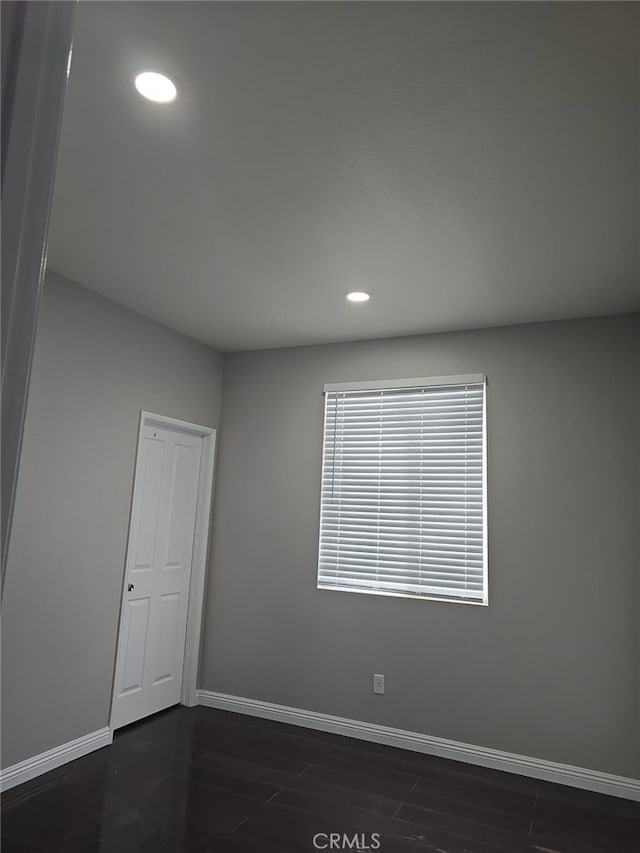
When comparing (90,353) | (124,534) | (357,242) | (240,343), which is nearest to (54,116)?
(357,242)

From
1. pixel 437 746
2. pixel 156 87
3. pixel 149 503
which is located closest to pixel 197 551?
pixel 149 503

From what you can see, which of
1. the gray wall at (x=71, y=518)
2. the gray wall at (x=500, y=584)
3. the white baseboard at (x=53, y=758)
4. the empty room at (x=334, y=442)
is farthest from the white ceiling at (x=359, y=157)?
the white baseboard at (x=53, y=758)

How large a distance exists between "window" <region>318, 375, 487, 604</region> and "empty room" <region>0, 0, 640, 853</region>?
0.02 meters

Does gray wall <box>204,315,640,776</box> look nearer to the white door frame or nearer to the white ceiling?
the white door frame

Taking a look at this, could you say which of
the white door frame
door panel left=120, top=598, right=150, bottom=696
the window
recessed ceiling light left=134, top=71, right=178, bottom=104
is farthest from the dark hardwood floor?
recessed ceiling light left=134, top=71, right=178, bottom=104

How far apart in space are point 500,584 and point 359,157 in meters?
2.75

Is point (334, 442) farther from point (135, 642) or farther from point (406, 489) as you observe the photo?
point (135, 642)

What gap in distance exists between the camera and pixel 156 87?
75.6 inches

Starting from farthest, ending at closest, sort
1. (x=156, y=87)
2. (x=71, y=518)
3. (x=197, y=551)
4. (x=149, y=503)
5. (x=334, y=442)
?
(x=197, y=551)
(x=334, y=442)
(x=149, y=503)
(x=71, y=518)
(x=156, y=87)

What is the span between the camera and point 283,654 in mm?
4289

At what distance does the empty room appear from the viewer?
1.92 metres

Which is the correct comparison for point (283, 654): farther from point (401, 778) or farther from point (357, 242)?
point (357, 242)

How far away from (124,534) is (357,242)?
2440 mm

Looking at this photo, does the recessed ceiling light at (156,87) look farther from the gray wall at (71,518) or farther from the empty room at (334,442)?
the gray wall at (71,518)
